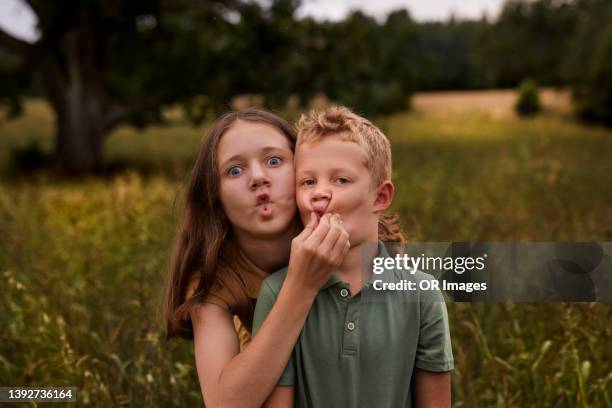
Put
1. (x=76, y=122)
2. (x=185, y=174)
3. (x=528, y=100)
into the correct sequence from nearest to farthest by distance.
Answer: (x=185, y=174) < (x=76, y=122) < (x=528, y=100)

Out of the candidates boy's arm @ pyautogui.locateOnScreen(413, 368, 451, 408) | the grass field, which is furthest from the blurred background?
boy's arm @ pyautogui.locateOnScreen(413, 368, 451, 408)

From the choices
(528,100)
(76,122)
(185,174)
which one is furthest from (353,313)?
(528,100)

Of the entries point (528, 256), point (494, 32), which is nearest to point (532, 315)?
point (528, 256)

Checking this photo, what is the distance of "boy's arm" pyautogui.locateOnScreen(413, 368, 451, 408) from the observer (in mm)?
1518

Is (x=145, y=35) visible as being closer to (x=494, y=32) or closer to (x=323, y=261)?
(x=323, y=261)

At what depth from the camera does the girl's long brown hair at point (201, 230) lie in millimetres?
1688

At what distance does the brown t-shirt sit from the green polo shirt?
0.22 m

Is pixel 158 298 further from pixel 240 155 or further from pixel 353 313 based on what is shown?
pixel 353 313

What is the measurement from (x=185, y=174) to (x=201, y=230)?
2.65 feet

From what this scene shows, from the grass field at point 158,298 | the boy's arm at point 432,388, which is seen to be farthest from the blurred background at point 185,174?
the boy's arm at point 432,388

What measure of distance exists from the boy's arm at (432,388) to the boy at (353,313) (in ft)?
0.05

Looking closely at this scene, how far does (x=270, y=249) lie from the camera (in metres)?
1.67

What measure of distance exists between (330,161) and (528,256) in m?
0.52

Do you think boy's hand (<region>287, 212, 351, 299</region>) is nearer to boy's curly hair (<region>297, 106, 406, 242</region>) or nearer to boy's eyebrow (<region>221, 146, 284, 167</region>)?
boy's curly hair (<region>297, 106, 406, 242</region>)
